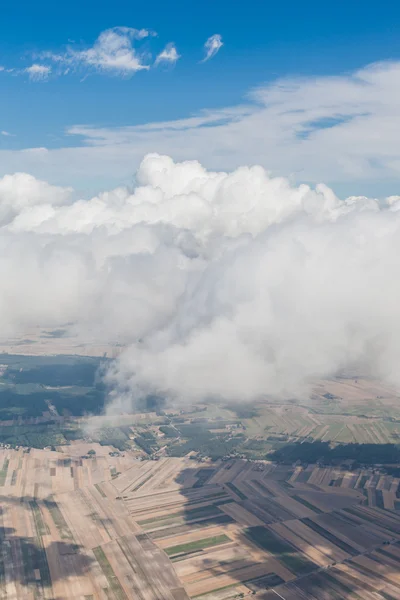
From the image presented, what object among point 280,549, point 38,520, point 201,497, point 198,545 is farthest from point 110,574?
point 201,497

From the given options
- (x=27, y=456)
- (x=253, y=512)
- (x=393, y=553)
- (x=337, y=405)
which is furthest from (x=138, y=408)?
(x=393, y=553)

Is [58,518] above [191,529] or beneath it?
above

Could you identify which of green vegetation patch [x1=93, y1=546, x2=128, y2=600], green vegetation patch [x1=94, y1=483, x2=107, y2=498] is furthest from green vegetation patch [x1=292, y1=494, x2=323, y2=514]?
green vegetation patch [x1=93, y1=546, x2=128, y2=600]

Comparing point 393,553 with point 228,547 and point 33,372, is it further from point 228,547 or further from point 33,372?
point 33,372

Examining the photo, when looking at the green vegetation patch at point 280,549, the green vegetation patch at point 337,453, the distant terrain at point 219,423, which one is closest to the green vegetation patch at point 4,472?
the distant terrain at point 219,423

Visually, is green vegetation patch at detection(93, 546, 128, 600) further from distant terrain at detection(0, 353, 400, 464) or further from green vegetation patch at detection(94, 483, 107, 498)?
distant terrain at detection(0, 353, 400, 464)

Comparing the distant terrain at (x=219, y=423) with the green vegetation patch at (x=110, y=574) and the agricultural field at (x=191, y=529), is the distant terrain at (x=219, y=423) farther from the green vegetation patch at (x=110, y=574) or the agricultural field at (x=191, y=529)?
the green vegetation patch at (x=110, y=574)

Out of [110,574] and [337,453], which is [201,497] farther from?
[337,453]
